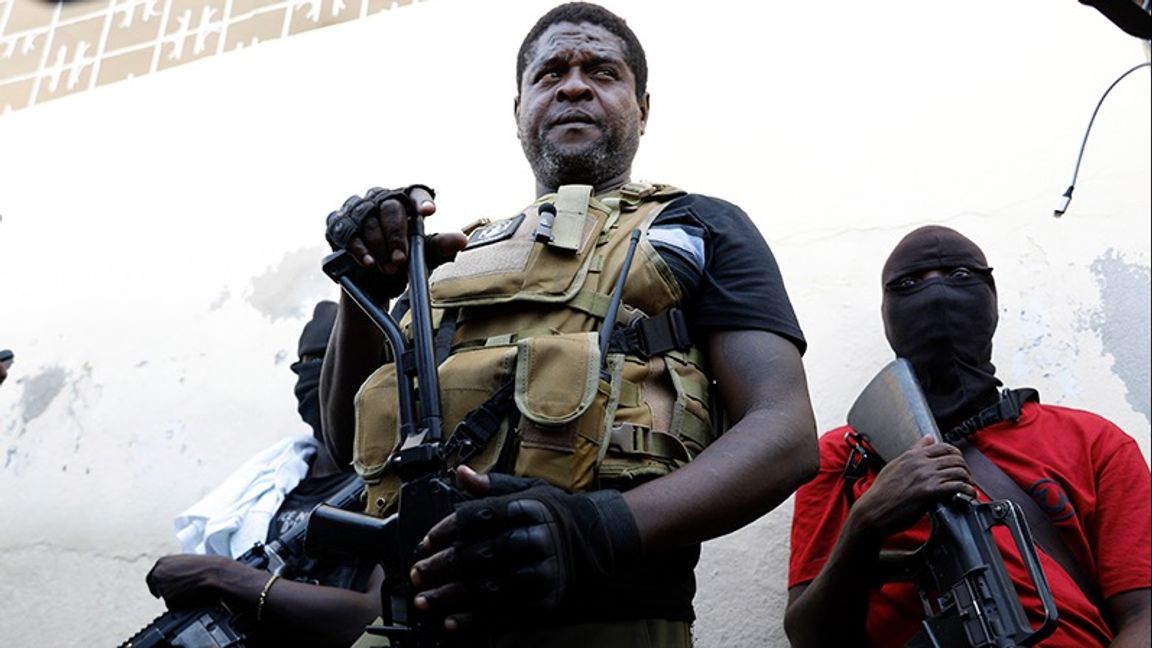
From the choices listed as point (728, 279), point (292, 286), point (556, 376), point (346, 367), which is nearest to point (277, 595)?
point (346, 367)

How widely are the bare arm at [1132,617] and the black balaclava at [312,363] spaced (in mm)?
1882

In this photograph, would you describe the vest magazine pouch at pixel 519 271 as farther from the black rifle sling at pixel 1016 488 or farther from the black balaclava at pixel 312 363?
the black balaclava at pixel 312 363

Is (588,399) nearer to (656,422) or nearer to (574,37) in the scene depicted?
(656,422)

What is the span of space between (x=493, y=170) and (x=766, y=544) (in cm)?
144

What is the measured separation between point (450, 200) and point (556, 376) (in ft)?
6.77

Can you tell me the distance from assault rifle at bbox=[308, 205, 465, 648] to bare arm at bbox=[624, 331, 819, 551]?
26 cm

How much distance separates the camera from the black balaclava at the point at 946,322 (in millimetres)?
2650

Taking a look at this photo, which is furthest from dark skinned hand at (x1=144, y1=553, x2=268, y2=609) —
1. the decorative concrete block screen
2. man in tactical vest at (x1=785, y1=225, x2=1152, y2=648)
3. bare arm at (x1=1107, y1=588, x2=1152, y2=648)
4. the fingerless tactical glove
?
the decorative concrete block screen

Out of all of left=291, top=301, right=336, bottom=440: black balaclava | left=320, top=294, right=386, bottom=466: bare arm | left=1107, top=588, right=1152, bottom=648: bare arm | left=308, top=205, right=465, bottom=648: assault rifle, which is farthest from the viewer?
left=291, top=301, right=336, bottom=440: black balaclava

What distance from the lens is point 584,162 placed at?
2117 millimetres

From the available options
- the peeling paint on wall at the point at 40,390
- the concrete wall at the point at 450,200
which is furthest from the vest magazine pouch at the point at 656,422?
the peeling paint on wall at the point at 40,390

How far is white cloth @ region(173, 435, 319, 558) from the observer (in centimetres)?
272

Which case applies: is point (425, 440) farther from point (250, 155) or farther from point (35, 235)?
point (35, 235)

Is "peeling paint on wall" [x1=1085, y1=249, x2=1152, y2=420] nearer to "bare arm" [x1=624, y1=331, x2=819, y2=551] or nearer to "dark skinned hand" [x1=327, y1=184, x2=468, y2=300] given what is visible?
"bare arm" [x1=624, y1=331, x2=819, y2=551]
